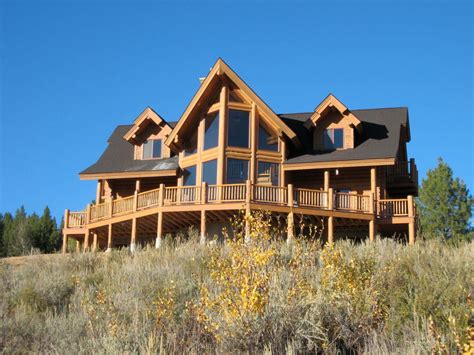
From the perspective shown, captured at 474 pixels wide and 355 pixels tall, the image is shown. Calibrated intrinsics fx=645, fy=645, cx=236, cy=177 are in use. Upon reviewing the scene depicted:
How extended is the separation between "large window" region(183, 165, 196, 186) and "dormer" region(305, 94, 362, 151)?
5.63 m

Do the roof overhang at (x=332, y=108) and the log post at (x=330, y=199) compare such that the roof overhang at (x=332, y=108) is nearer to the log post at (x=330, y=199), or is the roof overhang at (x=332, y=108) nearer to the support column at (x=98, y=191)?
the log post at (x=330, y=199)

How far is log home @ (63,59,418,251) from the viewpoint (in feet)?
85.7

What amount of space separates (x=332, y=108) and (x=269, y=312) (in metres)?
19.2

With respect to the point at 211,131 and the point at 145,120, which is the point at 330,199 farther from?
the point at 145,120

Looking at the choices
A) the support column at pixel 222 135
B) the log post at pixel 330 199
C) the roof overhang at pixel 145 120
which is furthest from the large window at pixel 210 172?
the log post at pixel 330 199

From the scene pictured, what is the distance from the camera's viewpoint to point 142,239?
3172 centimetres

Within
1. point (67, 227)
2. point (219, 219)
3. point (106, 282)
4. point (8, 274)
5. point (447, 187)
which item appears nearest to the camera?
point (106, 282)

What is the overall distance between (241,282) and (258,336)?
0.98 meters

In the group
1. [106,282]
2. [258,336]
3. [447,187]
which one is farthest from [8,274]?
[447,187]

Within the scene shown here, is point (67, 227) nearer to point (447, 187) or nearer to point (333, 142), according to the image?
point (333, 142)

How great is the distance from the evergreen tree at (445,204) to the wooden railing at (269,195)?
19.5m

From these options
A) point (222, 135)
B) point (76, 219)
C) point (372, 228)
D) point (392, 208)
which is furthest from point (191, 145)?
point (392, 208)

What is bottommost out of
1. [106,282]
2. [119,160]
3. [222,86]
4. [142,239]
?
[106,282]

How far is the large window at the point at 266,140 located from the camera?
28.4 meters
